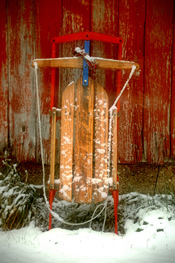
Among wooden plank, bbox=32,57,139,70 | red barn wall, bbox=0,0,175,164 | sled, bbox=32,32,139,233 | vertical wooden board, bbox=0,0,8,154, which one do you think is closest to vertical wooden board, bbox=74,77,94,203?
sled, bbox=32,32,139,233

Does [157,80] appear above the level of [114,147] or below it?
above

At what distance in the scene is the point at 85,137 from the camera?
1.95 metres

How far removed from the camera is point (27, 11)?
2301 mm

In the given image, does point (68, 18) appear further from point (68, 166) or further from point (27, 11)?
point (68, 166)

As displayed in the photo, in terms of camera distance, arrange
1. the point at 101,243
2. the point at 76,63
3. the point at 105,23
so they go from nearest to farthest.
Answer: the point at 101,243, the point at 76,63, the point at 105,23

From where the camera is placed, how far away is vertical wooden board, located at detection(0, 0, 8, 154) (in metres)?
2.31

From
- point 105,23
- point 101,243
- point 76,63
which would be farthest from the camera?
point 105,23

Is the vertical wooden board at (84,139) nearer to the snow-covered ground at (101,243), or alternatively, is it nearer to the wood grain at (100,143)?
the wood grain at (100,143)

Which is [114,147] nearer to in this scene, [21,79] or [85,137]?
[85,137]

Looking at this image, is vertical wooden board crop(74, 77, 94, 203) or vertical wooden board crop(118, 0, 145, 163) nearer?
vertical wooden board crop(74, 77, 94, 203)

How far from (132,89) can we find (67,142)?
2.84 ft

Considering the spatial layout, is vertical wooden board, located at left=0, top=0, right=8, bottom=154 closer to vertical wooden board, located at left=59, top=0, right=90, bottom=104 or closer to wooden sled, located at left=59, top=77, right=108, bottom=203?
vertical wooden board, located at left=59, top=0, right=90, bottom=104

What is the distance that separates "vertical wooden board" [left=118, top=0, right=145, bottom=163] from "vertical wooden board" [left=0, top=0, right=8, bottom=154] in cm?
111

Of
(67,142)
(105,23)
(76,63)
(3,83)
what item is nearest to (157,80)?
(105,23)
